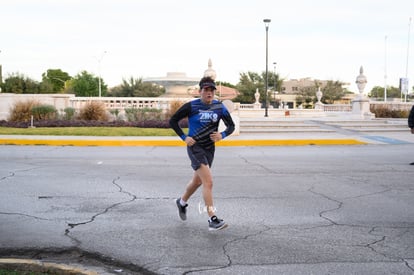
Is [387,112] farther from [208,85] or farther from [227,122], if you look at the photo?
[208,85]

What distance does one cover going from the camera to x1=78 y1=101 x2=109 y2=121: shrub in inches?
1014

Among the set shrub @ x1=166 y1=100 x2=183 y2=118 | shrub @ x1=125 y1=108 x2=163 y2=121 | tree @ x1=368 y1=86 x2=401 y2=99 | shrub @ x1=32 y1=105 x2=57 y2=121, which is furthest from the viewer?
tree @ x1=368 y1=86 x2=401 y2=99

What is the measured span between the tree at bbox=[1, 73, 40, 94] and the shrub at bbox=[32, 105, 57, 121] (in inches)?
742

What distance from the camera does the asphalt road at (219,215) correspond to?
4.98m

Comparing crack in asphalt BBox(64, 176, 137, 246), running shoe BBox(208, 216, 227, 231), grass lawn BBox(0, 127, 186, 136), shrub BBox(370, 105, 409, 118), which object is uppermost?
shrub BBox(370, 105, 409, 118)

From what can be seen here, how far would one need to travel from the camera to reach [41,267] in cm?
443

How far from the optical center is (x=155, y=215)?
6.89 metres

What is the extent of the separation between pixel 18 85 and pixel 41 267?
42.8 metres

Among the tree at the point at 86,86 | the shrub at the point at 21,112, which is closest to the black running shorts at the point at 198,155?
the shrub at the point at 21,112

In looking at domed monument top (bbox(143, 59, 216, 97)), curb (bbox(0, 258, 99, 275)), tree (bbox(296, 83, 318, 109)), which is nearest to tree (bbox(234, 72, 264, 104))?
tree (bbox(296, 83, 318, 109))

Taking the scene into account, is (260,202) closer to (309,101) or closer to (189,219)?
(189,219)

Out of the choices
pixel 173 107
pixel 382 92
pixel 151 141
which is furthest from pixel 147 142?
pixel 382 92

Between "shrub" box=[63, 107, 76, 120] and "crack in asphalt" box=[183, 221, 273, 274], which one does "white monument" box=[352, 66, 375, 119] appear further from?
"crack in asphalt" box=[183, 221, 273, 274]

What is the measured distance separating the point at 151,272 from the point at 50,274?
2.96 feet
